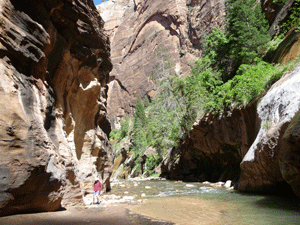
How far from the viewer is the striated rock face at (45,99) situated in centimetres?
560

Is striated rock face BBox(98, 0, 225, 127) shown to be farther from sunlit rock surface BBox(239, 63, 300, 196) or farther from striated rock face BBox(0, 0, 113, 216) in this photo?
sunlit rock surface BBox(239, 63, 300, 196)

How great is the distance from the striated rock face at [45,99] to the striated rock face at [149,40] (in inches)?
1640

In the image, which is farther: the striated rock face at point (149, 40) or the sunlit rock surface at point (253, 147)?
the striated rock face at point (149, 40)

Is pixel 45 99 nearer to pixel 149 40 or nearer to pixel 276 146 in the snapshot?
pixel 276 146

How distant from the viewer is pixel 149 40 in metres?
67.2

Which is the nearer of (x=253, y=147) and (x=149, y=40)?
(x=253, y=147)

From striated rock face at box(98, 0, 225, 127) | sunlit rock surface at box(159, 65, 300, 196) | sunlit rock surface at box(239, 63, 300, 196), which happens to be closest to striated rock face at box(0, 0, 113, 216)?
sunlit rock surface at box(239, 63, 300, 196)

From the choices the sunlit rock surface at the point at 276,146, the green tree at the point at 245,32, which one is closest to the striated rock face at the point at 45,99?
the sunlit rock surface at the point at 276,146

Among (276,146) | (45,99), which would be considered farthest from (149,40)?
(276,146)

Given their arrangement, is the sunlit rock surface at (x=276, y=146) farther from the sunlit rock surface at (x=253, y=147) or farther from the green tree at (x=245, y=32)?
the green tree at (x=245, y=32)

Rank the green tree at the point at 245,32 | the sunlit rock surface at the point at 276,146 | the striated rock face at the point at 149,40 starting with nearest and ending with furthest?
the sunlit rock surface at the point at 276,146 < the green tree at the point at 245,32 < the striated rock face at the point at 149,40

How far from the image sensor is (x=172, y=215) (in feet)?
22.6

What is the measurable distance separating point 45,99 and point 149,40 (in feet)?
207

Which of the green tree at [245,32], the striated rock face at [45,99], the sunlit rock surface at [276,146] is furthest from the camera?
the green tree at [245,32]
